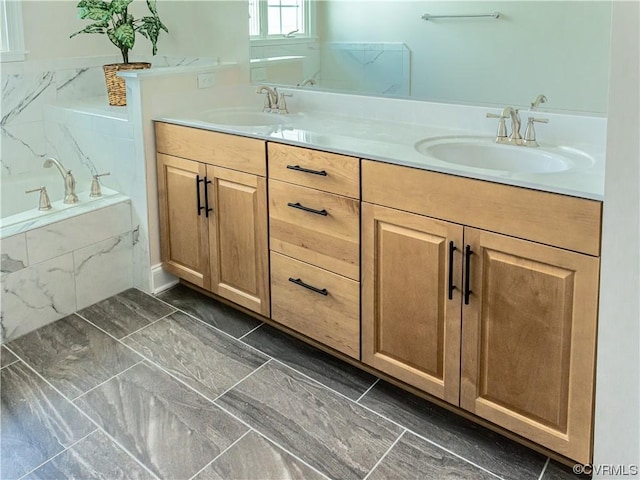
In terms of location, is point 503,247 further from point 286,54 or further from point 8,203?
point 8,203

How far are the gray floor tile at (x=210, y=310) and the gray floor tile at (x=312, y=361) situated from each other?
0.08 meters

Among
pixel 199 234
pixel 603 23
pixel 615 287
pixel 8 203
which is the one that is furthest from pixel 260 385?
pixel 8 203

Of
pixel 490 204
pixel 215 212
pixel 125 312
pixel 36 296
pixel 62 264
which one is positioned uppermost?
pixel 490 204

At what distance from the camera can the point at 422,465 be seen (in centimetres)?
186

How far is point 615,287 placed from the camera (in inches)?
60.6

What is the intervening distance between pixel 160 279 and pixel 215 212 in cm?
57

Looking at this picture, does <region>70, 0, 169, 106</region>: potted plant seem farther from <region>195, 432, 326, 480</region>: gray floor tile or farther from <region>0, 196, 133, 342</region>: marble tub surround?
<region>195, 432, 326, 480</region>: gray floor tile

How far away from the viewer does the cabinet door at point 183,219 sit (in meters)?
2.73

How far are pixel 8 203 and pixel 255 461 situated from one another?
2.21 metres

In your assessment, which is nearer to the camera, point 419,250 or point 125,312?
point 419,250

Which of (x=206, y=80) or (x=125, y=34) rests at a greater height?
(x=125, y=34)

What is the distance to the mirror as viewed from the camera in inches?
80.4

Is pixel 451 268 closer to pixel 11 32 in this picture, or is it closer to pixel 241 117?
pixel 241 117

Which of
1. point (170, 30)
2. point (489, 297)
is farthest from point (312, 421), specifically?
point (170, 30)
